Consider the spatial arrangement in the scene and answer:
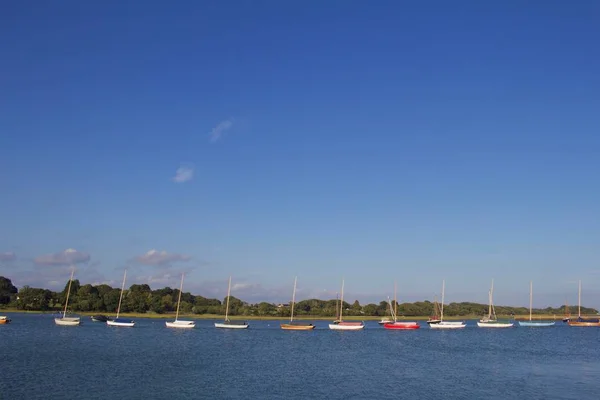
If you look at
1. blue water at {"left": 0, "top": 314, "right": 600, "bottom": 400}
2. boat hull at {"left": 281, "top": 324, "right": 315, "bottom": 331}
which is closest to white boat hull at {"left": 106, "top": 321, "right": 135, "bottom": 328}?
boat hull at {"left": 281, "top": 324, "right": 315, "bottom": 331}

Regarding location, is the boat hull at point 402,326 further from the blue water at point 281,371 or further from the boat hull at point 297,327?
the blue water at point 281,371

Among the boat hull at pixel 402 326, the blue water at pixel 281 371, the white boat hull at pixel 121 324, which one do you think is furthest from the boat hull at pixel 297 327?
the blue water at pixel 281 371

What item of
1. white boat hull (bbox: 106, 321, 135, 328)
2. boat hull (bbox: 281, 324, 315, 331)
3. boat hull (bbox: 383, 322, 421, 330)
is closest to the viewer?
white boat hull (bbox: 106, 321, 135, 328)

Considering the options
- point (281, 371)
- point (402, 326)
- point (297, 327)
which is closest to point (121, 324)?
point (297, 327)

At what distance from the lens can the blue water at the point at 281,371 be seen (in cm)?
4831

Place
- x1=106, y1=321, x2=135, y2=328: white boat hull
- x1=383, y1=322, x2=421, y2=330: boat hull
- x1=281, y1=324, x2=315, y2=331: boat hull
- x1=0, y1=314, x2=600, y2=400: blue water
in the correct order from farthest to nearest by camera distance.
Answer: x1=383, y1=322, x2=421, y2=330: boat hull, x1=281, y1=324, x2=315, y2=331: boat hull, x1=106, y1=321, x2=135, y2=328: white boat hull, x1=0, y1=314, x2=600, y2=400: blue water

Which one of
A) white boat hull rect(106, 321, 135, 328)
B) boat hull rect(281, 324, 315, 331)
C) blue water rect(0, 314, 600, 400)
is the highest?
blue water rect(0, 314, 600, 400)

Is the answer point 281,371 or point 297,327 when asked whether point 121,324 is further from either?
point 281,371

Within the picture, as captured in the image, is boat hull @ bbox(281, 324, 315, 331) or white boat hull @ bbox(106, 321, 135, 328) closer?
white boat hull @ bbox(106, 321, 135, 328)

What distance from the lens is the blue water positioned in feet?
159

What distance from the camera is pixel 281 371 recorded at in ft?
207

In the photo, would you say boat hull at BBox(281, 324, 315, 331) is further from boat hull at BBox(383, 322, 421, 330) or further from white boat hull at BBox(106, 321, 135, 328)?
white boat hull at BBox(106, 321, 135, 328)

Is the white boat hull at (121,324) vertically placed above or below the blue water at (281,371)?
below

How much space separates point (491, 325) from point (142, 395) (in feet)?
520
